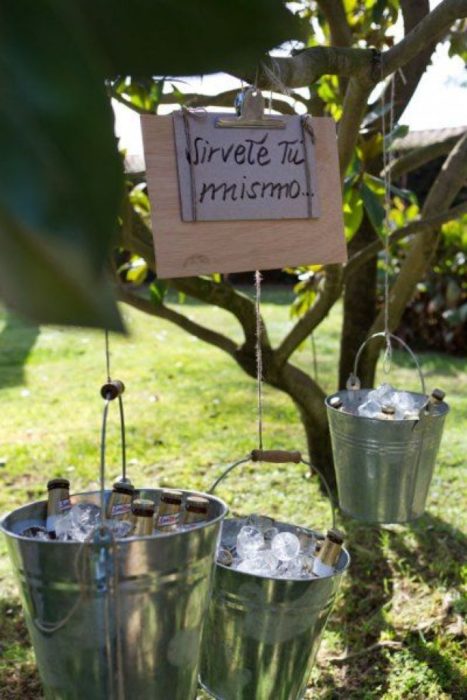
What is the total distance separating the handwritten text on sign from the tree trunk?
8.22ft

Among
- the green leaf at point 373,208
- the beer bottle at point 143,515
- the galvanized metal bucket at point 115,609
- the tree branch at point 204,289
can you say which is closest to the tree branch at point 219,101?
the tree branch at point 204,289

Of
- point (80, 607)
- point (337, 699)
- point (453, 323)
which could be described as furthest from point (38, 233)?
point (453, 323)

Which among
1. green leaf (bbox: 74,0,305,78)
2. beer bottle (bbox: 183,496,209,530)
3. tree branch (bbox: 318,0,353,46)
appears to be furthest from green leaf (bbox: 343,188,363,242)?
green leaf (bbox: 74,0,305,78)

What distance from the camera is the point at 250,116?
4.74 ft

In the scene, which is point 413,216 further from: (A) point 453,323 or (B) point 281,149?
(B) point 281,149

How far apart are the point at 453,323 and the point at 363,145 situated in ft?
15.4

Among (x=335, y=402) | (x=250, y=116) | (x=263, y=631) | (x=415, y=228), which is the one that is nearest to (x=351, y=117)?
(x=335, y=402)

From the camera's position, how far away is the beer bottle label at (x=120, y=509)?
5.19 ft

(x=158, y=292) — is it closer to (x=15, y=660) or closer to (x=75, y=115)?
(x=15, y=660)

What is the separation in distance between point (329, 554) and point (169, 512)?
43cm

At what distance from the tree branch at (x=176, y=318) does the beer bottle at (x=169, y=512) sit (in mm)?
1697

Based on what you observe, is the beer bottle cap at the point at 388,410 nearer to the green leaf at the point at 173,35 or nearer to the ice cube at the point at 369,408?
the ice cube at the point at 369,408

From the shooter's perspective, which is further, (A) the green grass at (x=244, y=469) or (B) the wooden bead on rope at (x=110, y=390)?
(A) the green grass at (x=244, y=469)

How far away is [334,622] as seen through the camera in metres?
3.18
